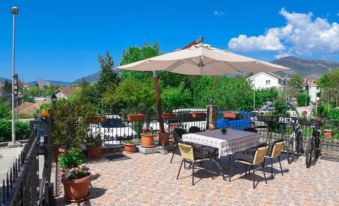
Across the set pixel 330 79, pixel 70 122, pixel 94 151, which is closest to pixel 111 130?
pixel 94 151

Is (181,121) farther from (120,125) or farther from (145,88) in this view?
(145,88)

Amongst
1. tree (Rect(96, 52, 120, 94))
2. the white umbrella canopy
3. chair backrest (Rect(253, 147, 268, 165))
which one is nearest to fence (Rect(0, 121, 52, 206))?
the white umbrella canopy

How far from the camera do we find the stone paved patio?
17.5ft

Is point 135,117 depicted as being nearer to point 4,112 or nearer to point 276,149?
point 276,149

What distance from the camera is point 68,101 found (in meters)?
7.61

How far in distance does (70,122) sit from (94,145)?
3.57ft

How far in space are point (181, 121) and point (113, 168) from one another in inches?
166

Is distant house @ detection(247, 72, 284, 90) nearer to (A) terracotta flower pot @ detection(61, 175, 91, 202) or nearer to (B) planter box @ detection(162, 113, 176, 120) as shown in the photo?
(B) planter box @ detection(162, 113, 176, 120)

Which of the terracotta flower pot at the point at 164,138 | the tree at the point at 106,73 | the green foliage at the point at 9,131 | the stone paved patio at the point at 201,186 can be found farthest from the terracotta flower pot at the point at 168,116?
the tree at the point at 106,73

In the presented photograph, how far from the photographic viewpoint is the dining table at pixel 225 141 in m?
6.52

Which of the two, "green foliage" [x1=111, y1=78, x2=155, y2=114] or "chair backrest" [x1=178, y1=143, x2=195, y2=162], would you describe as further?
"green foliage" [x1=111, y1=78, x2=155, y2=114]

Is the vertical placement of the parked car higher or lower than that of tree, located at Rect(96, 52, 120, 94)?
lower

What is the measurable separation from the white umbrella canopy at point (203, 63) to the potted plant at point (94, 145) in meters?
1.95

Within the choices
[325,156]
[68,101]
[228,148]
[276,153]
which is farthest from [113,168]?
[325,156]
